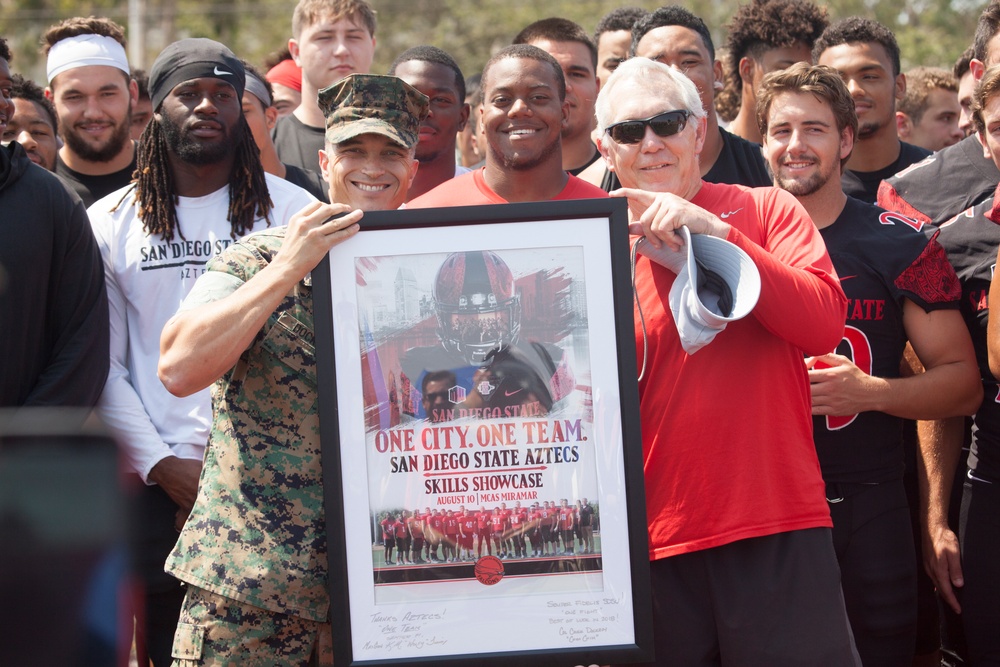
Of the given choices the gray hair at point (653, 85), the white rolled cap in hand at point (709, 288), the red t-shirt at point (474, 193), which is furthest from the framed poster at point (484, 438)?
the red t-shirt at point (474, 193)

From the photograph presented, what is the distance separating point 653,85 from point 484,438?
125 centimetres

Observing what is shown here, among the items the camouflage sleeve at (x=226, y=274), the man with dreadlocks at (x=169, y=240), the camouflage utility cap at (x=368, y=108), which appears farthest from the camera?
the man with dreadlocks at (x=169, y=240)

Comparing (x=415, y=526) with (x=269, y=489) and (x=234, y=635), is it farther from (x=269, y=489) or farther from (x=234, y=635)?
(x=234, y=635)

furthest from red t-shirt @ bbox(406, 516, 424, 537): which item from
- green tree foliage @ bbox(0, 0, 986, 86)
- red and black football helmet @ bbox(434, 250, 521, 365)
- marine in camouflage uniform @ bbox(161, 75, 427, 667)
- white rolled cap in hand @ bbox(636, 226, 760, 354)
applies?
green tree foliage @ bbox(0, 0, 986, 86)

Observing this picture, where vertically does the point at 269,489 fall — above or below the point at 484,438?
below

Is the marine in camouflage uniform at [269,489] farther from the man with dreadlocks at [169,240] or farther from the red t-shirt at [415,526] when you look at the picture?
the man with dreadlocks at [169,240]

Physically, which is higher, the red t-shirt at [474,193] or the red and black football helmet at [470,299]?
the red t-shirt at [474,193]

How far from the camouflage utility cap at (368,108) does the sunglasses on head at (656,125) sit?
65 cm

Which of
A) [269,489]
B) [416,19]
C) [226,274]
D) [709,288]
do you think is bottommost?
[269,489]

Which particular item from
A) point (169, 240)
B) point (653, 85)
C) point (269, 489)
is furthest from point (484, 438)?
point (169, 240)

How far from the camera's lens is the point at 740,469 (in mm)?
3176

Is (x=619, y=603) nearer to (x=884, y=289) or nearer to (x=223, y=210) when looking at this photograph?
(x=884, y=289)

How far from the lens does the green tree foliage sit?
95.2 ft

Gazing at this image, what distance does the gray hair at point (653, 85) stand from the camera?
3.46 meters
